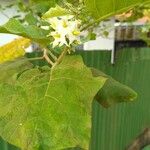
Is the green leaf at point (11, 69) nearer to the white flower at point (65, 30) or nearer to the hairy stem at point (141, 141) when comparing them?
the white flower at point (65, 30)

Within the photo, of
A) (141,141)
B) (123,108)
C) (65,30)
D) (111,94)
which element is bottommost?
(141,141)

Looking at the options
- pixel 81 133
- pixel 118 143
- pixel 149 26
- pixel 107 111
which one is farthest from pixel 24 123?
pixel 149 26

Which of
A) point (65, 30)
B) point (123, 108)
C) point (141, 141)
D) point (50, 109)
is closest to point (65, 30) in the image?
point (65, 30)

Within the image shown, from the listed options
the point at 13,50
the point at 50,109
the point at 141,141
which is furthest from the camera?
the point at 141,141

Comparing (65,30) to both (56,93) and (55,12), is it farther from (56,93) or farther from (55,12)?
(56,93)

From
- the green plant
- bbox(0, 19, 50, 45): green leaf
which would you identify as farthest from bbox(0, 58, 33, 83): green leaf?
bbox(0, 19, 50, 45): green leaf

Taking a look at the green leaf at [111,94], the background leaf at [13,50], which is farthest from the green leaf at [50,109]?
the background leaf at [13,50]

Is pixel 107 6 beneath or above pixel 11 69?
above
